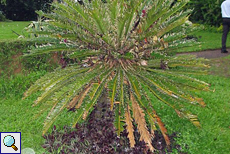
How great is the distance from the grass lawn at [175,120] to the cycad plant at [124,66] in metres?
0.39

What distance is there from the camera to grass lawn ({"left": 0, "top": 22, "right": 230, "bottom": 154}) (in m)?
3.21

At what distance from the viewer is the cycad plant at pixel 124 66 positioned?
2.48 metres

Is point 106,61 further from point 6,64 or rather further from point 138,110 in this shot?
point 6,64

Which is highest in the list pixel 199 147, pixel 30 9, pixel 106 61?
pixel 30 9

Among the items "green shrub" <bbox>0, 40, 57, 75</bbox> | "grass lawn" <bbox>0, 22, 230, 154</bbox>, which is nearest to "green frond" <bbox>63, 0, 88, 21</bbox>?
"grass lawn" <bbox>0, 22, 230, 154</bbox>

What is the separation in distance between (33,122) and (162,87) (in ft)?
7.75

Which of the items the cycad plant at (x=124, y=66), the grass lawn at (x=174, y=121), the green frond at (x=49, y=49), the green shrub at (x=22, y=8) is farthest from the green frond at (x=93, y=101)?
the green shrub at (x=22, y=8)

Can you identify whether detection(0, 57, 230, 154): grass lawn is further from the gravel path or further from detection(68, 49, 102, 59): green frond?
the gravel path

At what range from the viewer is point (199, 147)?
3.14 m

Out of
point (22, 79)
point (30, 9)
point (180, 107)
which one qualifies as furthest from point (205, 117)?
point (30, 9)

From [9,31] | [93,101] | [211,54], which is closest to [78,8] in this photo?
[93,101]

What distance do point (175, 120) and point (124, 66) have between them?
1442 millimetres

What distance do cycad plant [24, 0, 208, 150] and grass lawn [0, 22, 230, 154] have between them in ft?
1.29

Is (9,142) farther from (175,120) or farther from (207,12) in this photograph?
(207,12)
